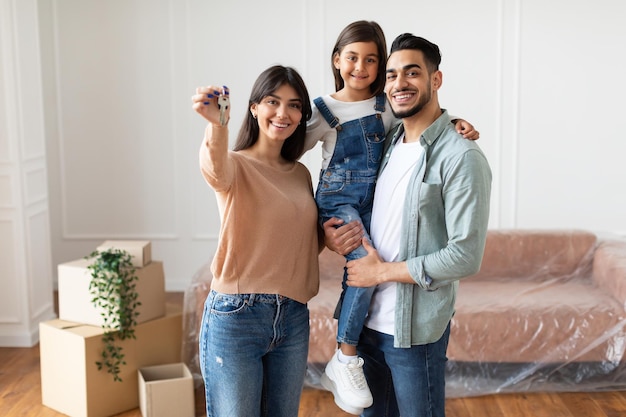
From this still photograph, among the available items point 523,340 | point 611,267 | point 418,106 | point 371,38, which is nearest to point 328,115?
point 371,38

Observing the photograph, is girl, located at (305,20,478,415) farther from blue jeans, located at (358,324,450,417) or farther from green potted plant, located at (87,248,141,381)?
green potted plant, located at (87,248,141,381)

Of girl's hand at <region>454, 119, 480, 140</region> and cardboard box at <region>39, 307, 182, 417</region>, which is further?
cardboard box at <region>39, 307, 182, 417</region>

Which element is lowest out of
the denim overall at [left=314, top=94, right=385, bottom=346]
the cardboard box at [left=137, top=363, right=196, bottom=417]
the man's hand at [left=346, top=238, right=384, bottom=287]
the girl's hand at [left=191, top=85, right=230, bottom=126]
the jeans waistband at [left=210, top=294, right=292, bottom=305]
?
the cardboard box at [left=137, top=363, right=196, bottom=417]

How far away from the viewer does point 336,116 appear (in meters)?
2.38

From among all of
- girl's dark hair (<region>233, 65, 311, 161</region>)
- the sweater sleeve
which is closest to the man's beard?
girl's dark hair (<region>233, 65, 311, 161</region>)

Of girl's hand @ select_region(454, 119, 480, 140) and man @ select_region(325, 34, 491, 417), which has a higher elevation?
girl's hand @ select_region(454, 119, 480, 140)

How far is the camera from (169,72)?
549cm

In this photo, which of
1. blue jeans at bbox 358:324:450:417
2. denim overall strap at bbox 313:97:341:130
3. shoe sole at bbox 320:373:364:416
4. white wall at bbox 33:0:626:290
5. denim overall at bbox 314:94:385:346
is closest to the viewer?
blue jeans at bbox 358:324:450:417

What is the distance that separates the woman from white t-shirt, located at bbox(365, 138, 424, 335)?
7.3 inches

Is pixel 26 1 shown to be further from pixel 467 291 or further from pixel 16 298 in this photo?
pixel 467 291

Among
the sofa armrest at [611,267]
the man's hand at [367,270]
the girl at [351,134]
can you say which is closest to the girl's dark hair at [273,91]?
the girl at [351,134]

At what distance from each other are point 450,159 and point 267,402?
0.82m

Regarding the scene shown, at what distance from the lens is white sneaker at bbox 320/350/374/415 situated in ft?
6.91

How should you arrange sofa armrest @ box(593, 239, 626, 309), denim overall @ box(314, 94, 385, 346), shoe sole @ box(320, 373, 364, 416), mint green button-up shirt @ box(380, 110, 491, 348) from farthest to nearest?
sofa armrest @ box(593, 239, 626, 309) → denim overall @ box(314, 94, 385, 346) → shoe sole @ box(320, 373, 364, 416) → mint green button-up shirt @ box(380, 110, 491, 348)
